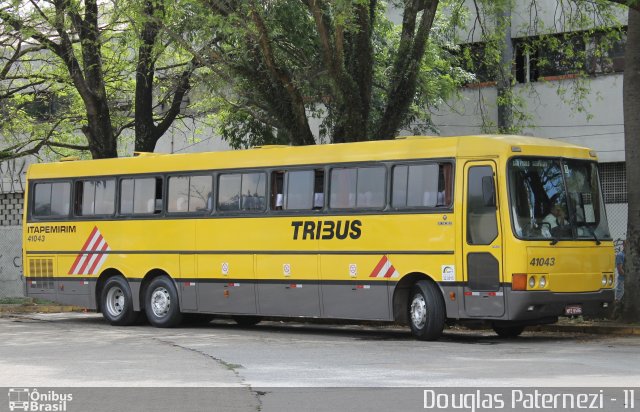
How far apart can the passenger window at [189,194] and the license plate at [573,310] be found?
23.7ft

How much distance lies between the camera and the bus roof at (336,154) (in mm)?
17875

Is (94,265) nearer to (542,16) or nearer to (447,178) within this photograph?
(447,178)

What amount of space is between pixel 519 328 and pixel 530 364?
5354mm

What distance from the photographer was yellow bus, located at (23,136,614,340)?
1762cm

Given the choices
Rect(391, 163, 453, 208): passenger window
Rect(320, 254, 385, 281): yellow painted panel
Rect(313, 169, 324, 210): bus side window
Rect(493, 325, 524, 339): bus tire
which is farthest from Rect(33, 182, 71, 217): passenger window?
Rect(493, 325, 524, 339): bus tire

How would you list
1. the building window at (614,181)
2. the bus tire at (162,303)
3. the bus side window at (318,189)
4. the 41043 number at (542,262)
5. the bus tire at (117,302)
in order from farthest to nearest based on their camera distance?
the building window at (614,181) → the bus tire at (117,302) → the bus tire at (162,303) → the bus side window at (318,189) → the 41043 number at (542,262)

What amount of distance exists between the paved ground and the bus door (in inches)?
26.9

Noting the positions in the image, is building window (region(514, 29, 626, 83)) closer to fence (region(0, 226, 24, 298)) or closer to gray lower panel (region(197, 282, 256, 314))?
gray lower panel (region(197, 282, 256, 314))

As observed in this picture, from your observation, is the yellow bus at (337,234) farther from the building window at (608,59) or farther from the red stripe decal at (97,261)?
the building window at (608,59)

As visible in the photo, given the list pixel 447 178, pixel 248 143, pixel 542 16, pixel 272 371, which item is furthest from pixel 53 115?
pixel 272 371

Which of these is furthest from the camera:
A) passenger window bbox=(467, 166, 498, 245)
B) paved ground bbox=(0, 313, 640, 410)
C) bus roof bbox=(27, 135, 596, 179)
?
bus roof bbox=(27, 135, 596, 179)

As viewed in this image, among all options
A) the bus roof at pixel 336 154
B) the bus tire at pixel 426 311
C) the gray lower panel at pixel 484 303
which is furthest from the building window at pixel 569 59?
the gray lower panel at pixel 484 303

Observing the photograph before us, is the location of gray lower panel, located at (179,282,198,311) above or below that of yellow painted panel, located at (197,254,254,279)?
below

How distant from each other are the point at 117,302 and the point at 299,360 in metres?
9.18
